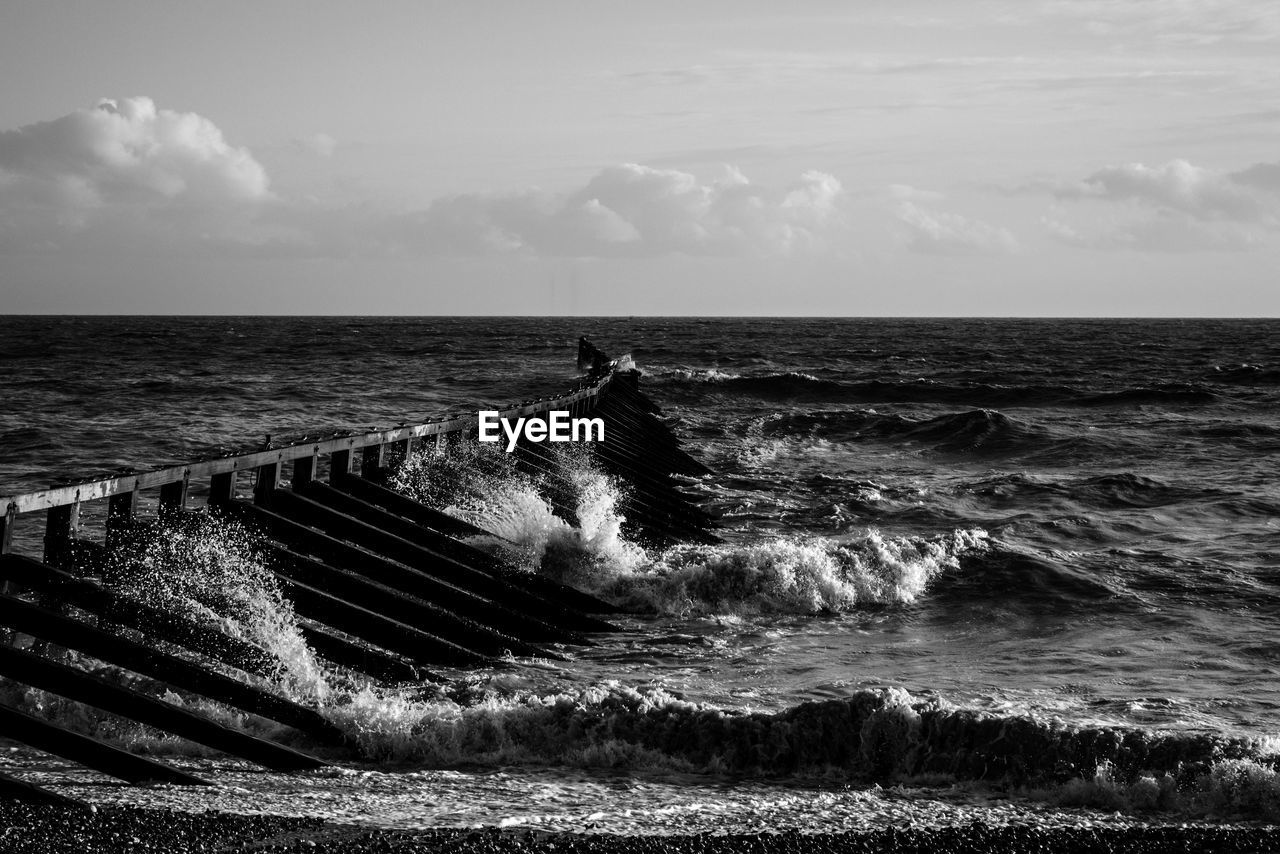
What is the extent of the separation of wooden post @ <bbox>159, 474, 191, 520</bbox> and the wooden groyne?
0.04 feet

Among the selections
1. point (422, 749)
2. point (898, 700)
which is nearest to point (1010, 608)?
point (898, 700)

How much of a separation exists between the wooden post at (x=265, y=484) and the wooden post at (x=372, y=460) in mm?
2256

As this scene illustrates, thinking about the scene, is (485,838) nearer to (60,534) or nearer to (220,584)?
(220,584)

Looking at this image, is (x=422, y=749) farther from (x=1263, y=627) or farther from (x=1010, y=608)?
(x=1263, y=627)

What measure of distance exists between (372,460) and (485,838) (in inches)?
287

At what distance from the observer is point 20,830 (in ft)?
19.9

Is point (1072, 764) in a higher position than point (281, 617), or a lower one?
lower

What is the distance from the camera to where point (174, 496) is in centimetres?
975

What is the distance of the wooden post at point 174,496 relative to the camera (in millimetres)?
9711

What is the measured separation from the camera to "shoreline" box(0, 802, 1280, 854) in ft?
20.1

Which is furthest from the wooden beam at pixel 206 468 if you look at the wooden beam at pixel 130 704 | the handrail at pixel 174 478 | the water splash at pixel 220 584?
the wooden beam at pixel 130 704

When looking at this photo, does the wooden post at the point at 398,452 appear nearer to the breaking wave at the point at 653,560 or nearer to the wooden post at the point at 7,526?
the breaking wave at the point at 653,560

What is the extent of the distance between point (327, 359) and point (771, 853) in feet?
205

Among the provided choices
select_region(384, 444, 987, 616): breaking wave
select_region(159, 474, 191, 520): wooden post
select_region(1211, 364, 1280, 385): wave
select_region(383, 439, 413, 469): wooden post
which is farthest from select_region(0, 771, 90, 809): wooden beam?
select_region(1211, 364, 1280, 385): wave
